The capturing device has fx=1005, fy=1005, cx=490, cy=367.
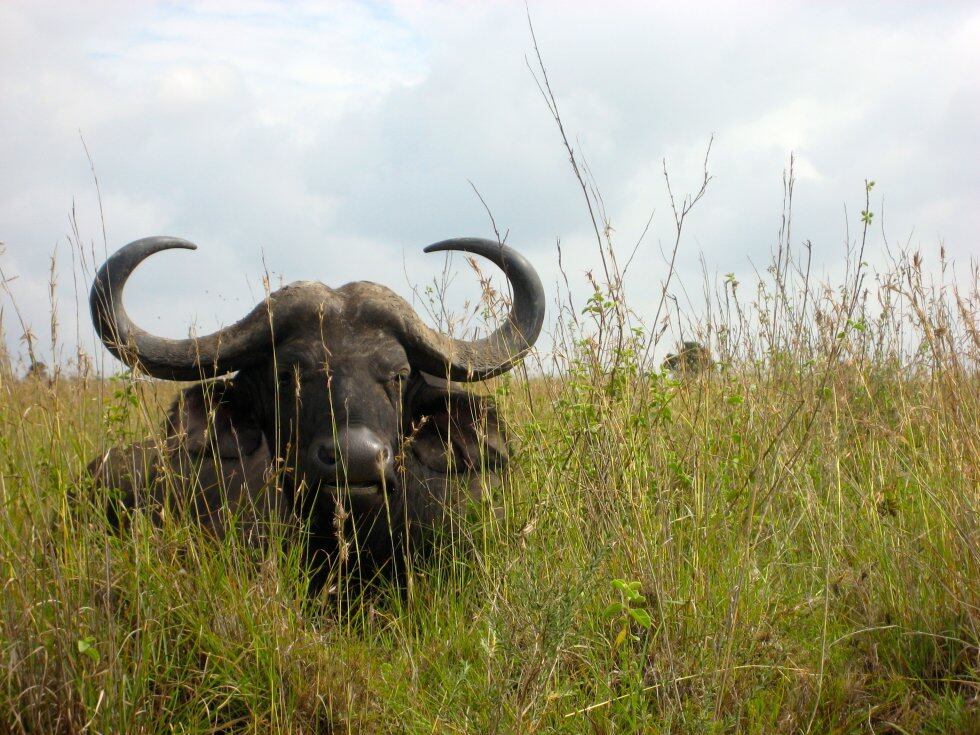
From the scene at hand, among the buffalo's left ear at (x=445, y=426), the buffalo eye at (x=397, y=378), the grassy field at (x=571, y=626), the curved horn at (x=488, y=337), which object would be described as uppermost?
the curved horn at (x=488, y=337)

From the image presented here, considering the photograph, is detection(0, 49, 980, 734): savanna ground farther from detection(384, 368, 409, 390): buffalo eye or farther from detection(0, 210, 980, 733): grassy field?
detection(384, 368, 409, 390): buffalo eye

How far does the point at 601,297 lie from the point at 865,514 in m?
1.47

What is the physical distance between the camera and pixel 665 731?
258 cm

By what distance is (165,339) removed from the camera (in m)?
4.84

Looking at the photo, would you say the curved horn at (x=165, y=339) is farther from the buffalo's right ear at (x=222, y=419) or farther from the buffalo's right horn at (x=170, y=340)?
the buffalo's right ear at (x=222, y=419)

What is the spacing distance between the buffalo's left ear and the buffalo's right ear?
2.54 feet

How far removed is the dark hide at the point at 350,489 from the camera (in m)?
4.20

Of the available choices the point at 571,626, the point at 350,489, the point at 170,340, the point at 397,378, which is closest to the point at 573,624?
the point at 571,626

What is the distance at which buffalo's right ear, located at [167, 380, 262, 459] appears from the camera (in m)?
4.59

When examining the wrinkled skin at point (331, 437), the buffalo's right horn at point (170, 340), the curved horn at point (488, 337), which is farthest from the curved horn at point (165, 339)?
the curved horn at point (488, 337)

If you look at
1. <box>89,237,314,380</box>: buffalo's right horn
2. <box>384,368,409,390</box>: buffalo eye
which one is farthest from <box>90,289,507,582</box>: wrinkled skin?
<box>89,237,314,380</box>: buffalo's right horn

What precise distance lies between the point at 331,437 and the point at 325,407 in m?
0.33

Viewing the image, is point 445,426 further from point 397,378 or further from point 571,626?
point 571,626

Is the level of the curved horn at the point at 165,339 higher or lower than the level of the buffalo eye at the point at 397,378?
higher
